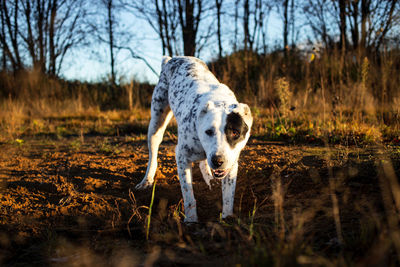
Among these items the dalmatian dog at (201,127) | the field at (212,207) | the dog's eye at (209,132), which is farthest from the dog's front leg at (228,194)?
the dog's eye at (209,132)

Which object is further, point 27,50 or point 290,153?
point 27,50

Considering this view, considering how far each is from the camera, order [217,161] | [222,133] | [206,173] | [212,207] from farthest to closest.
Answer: [206,173] → [212,207] → [222,133] → [217,161]

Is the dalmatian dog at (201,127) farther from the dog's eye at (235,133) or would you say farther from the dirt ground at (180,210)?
the dirt ground at (180,210)

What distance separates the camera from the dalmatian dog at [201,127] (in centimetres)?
285

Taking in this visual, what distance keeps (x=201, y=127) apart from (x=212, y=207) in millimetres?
1264

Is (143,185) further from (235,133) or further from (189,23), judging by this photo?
(189,23)

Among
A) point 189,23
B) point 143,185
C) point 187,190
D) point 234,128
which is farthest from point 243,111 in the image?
point 189,23

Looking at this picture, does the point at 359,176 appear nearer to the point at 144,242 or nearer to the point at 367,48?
the point at 144,242

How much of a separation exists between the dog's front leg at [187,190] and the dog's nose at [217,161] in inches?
29.1

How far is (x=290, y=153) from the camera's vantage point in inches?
188

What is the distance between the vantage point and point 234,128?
2.90m

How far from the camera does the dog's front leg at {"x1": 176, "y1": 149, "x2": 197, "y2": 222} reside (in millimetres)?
3182

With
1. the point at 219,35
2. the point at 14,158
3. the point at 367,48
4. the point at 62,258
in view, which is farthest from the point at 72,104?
the point at 367,48

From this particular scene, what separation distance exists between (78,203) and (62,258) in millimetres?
1393
